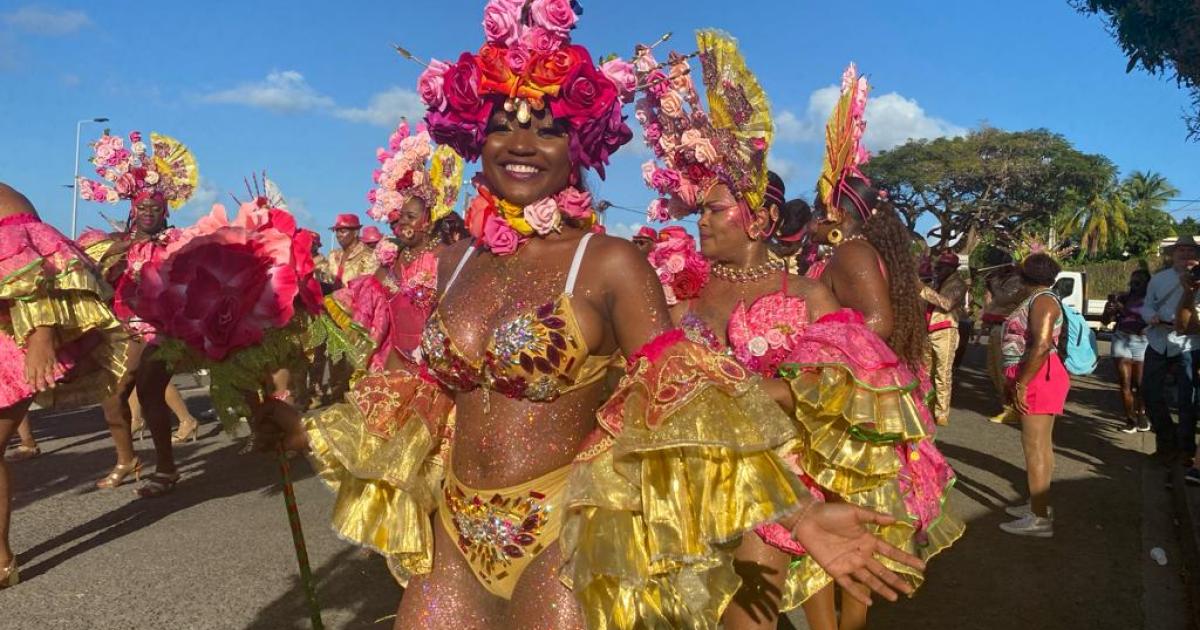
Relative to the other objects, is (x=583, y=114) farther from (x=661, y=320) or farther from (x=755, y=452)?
(x=755, y=452)

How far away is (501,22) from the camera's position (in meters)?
2.47

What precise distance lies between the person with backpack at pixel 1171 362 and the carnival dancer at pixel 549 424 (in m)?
8.05

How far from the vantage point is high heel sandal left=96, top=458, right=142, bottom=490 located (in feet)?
23.4

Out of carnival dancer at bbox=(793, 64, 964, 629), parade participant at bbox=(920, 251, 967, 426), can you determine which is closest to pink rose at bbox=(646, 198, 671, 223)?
carnival dancer at bbox=(793, 64, 964, 629)

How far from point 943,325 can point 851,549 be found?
8607 millimetres

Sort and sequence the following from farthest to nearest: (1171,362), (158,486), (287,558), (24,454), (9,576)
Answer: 1. (1171,362)
2. (24,454)
3. (158,486)
4. (287,558)
5. (9,576)

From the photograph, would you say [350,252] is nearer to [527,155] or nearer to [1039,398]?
[1039,398]

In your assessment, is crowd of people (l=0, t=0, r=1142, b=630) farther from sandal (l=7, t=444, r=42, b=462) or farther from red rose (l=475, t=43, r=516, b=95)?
sandal (l=7, t=444, r=42, b=462)

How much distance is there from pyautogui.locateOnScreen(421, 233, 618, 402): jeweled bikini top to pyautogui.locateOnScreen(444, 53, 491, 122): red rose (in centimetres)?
49

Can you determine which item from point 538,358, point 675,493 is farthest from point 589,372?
point 675,493

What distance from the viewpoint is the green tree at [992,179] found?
42.4 meters

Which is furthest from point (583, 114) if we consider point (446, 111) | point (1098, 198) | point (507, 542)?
point (1098, 198)

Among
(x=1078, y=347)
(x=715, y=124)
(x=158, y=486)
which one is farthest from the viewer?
(x=1078, y=347)

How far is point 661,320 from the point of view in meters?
2.28
